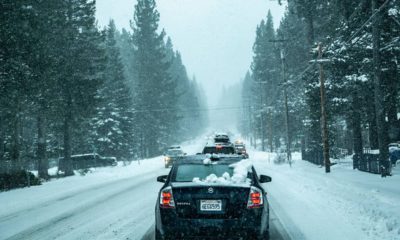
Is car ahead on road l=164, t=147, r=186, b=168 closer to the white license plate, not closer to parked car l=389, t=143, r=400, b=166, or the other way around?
parked car l=389, t=143, r=400, b=166

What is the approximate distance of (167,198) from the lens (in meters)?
6.66

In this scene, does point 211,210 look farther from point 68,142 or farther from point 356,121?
point 68,142

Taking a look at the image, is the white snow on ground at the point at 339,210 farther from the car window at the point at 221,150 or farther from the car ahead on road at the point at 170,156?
the car ahead on road at the point at 170,156

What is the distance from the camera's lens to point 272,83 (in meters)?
72.4

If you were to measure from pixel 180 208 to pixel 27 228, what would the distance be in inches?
200

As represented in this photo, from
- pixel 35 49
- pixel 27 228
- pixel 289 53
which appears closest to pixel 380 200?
pixel 27 228

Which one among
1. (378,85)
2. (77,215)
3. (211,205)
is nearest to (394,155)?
(378,85)

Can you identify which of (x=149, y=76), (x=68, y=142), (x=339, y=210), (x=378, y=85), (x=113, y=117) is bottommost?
(x=339, y=210)

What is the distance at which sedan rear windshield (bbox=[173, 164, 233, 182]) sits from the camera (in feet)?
23.3

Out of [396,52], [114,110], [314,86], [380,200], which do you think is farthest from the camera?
[114,110]

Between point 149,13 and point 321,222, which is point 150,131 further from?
point 321,222

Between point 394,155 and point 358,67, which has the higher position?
point 358,67

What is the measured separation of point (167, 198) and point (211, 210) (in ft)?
2.33

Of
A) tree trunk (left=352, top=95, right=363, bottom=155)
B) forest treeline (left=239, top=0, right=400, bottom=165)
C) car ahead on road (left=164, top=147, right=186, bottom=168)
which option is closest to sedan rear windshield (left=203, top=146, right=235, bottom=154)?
forest treeline (left=239, top=0, right=400, bottom=165)
